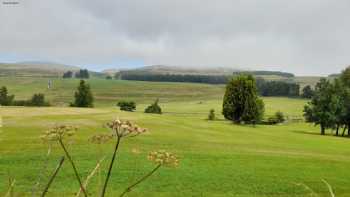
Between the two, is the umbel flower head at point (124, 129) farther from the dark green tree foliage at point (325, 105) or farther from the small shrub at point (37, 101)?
the small shrub at point (37, 101)

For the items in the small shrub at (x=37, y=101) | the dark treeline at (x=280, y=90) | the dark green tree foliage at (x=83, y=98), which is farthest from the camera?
the dark treeline at (x=280, y=90)

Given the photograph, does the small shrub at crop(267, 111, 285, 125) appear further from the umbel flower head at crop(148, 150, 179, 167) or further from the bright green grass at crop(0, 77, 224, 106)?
the umbel flower head at crop(148, 150, 179, 167)

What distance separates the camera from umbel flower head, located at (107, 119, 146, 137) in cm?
175

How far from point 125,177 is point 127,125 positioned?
59.2 feet

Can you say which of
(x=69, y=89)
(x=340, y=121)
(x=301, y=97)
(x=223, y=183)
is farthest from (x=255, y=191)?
(x=69, y=89)

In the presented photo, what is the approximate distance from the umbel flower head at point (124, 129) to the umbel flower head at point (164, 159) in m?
0.17

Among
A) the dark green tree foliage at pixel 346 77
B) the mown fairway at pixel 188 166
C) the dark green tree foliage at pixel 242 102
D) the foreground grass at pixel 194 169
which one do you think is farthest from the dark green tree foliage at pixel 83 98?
the foreground grass at pixel 194 169

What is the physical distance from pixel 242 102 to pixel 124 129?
65.4 metres

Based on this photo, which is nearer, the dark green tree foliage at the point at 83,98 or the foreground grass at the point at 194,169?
the foreground grass at the point at 194,169

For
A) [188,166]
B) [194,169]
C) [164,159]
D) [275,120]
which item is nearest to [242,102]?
[275,120]

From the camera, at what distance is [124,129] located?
179 cm

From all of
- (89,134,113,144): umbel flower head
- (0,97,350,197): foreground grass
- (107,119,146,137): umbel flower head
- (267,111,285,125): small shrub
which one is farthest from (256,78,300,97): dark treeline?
(107,119,146,137): umbel flower head

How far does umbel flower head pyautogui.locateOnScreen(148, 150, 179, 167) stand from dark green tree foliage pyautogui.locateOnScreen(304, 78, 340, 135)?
2423 inches

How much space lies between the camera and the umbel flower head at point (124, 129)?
5.74 ft
